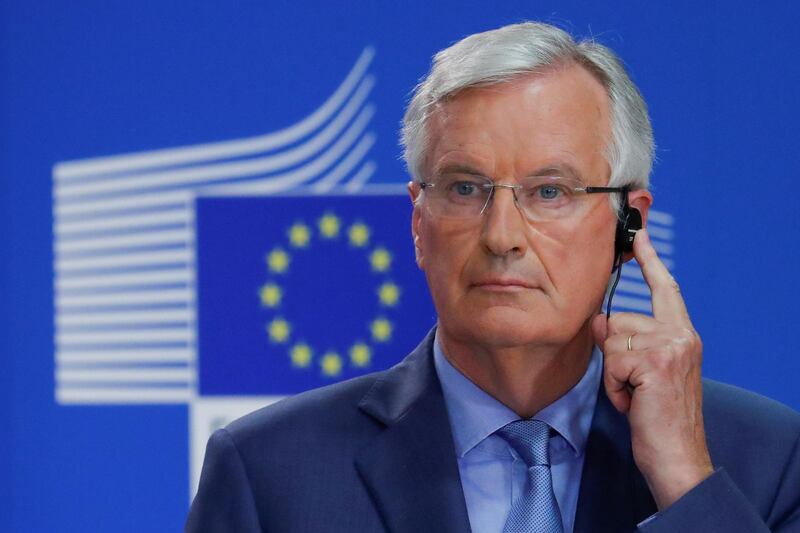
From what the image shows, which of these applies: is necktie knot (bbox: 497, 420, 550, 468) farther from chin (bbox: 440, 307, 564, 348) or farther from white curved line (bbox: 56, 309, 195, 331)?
white curved line (bbox: 56, 309, 195, 331)

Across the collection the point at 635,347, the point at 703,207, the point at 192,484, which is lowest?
the point at 192,484

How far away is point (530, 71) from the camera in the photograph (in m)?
2.07

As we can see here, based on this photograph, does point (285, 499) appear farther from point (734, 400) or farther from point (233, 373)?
point (233, 373)

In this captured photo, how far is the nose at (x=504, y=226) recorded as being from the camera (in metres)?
2.01

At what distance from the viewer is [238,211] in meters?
3.28

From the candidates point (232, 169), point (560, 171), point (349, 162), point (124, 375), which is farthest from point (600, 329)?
point (124, 375)

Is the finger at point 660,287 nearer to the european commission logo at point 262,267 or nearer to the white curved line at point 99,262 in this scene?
the european commission logo at point 262,267

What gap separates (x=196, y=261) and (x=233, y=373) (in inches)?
12.1

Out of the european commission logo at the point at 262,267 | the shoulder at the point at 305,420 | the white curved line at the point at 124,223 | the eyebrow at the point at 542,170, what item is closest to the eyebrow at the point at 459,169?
the eyebrow at the point at 542,170

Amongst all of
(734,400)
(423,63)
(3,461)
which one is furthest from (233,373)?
(734,400)

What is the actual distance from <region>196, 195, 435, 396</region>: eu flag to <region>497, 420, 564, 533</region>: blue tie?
120cm

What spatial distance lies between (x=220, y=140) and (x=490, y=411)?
143 centimetres

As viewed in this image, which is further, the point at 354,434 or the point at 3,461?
the point at 3,461

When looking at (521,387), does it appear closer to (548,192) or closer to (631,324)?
(631,324)
